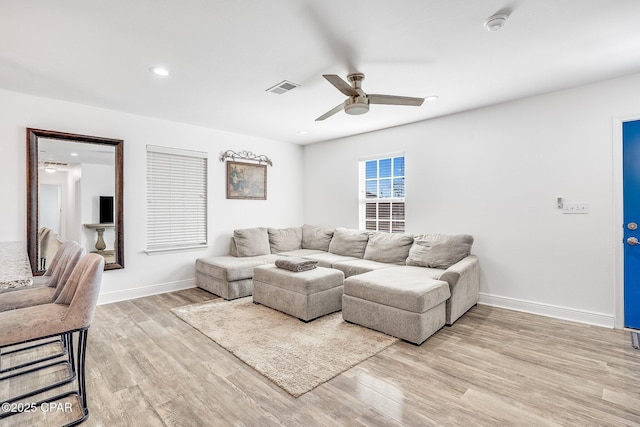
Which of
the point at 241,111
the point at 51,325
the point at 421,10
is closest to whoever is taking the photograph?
the point at 51,325

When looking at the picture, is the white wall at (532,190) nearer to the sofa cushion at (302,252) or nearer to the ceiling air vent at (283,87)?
the sofa cushion at (302,252)

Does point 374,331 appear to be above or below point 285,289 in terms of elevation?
below

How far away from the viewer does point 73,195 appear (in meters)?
3.70

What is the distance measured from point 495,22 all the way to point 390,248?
2828 millimetres

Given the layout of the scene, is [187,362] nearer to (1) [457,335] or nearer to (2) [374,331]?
(2) [374,331]

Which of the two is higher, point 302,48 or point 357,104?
point 302,48

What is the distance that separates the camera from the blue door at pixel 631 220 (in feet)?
9.66

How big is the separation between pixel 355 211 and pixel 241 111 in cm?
250

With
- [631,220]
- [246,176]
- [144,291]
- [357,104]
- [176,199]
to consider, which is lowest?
[144,291]

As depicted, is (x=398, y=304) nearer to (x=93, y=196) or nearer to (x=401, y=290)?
(x=401, y=290)

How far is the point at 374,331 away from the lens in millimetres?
2951

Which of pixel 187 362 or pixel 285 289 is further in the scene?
pixel 285 289

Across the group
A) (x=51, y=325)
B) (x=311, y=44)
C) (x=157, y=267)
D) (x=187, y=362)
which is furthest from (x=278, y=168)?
(x=51, y=325)

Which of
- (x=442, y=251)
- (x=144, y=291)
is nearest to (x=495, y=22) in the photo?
(x=442, y=251)
